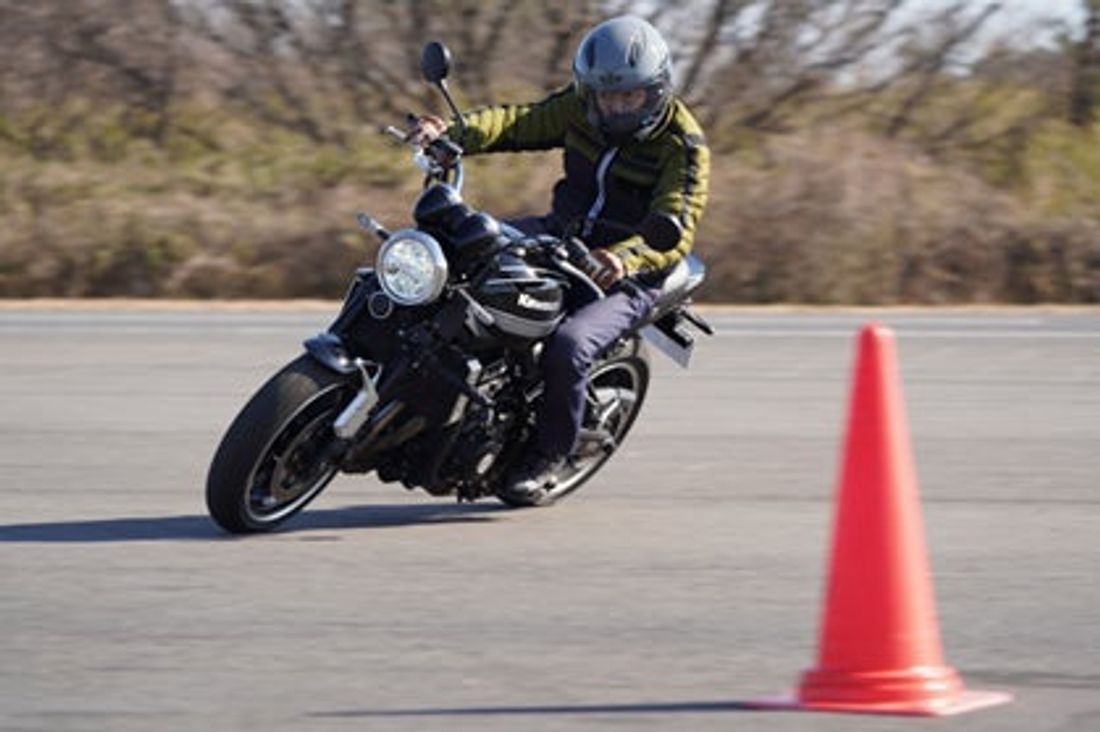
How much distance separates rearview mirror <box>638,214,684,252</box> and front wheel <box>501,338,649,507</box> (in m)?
0.78

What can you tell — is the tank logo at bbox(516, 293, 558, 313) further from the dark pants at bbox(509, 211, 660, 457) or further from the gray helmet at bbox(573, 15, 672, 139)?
the gray helmet at bbox(573, 15, 672, 139)

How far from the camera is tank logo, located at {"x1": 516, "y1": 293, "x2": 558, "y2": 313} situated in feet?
28.0

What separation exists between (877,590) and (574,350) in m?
2.90

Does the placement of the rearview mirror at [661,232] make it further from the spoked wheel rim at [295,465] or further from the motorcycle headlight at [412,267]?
A: the spoked wheel rim at [295,465]

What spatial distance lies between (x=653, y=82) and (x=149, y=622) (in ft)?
9.80

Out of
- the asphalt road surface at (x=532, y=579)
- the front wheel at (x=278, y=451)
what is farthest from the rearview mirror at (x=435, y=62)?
the asphalt road surface at (x=532, y=579)

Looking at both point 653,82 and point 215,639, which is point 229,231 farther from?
point 215,639

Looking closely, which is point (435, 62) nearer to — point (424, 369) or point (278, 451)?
point (424, 369)

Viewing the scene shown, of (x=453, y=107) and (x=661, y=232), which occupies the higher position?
(x=453, y=107)

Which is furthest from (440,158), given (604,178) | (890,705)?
(890,705)

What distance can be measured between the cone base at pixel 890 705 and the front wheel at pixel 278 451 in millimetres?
2560

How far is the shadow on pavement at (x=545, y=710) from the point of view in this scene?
5.93m

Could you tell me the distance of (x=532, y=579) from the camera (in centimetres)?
780

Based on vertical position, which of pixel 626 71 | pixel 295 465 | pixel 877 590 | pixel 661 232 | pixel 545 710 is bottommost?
pixel 295 465
